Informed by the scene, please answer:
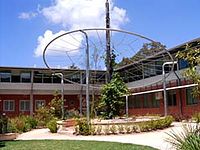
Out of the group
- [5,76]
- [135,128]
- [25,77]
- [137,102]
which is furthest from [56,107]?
[135,128]

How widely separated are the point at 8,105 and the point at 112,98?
62.3ft

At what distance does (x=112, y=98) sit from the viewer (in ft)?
93.9

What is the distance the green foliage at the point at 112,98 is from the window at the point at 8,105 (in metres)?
18.1

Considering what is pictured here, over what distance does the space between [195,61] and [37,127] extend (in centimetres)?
2034

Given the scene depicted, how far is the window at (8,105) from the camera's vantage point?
43.2 meters

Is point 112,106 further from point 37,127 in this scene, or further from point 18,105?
point 18,105

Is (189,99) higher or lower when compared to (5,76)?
lower

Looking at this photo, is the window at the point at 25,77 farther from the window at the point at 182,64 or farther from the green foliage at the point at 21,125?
the window at the point at 182,64

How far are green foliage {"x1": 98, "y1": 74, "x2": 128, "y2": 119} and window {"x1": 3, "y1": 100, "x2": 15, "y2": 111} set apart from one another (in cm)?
1811

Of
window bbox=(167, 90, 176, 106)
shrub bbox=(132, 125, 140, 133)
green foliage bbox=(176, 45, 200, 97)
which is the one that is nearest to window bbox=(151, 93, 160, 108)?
window bbox=(167, 90, 176, 106)

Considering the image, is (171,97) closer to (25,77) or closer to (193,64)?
(25,77)

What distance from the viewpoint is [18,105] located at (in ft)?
144

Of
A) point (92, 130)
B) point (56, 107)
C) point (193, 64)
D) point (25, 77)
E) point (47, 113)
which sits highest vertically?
point (25, 77)

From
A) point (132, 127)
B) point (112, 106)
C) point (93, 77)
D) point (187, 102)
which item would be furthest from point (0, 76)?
point (132, 127)
